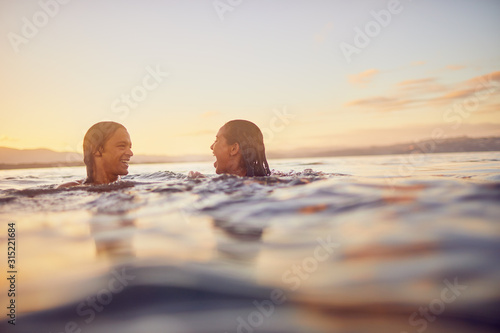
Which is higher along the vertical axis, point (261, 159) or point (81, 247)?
point (261, 159)

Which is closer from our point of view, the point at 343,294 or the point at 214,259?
the point at 343,294

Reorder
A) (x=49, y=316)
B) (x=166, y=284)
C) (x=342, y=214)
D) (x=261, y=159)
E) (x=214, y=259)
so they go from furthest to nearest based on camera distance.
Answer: (x=261, y=159)
(x=342, y=214)
(x=214, y=259)
(x=166, y=284)
(x=49, y=316)

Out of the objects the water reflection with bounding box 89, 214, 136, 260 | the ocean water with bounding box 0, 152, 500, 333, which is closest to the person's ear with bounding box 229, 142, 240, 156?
the ocean water with bounding box 0, 152, 500, 333

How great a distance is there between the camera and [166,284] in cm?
222

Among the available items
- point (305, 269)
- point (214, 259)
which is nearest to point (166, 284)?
point (214, 259)

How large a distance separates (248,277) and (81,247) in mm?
1784

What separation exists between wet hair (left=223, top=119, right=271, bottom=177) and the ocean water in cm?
318

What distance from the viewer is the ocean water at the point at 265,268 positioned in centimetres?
179

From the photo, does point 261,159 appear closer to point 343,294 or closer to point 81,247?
point 81,247

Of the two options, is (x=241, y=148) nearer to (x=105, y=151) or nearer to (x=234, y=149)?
(x=234, y=149)

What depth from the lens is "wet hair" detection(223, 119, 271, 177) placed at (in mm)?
7723

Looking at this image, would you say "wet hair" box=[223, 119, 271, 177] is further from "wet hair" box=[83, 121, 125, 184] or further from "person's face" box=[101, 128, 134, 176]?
"wet hair" box=[83, 121, 125, 184]

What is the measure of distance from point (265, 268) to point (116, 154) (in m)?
5.96

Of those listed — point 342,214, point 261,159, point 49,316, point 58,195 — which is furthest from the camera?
point 261,159
